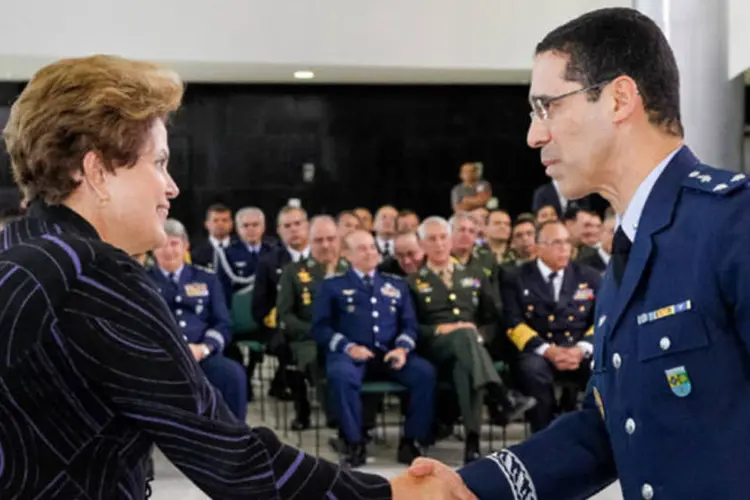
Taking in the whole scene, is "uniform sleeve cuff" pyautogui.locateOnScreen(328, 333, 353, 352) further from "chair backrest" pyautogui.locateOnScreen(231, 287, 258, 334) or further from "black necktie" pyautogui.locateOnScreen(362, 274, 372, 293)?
"chair backrest" pyautogui.locateOnScreen(231, 287, 258, 334)

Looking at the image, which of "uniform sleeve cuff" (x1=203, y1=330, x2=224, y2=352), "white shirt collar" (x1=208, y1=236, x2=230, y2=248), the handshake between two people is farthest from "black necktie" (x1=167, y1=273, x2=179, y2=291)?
A: the handshake between two people

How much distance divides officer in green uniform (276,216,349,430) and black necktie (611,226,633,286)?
4.13m

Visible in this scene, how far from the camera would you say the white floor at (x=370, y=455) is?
481 cm

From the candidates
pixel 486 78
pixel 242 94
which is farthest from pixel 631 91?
pixel 242 94

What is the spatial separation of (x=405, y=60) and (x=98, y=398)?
7229 mm

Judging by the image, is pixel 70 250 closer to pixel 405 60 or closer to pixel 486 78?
pixel 405 60

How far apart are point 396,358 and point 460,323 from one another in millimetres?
469

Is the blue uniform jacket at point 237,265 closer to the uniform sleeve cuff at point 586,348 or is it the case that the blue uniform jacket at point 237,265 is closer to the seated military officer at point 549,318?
the seated military officer at point 549,318

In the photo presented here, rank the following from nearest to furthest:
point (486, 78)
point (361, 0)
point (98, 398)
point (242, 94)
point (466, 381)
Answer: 1. point (98, 398)
2. point (466, 381)
3. point (361, 0)
4. point (486, 78)
5. point (242, 94)

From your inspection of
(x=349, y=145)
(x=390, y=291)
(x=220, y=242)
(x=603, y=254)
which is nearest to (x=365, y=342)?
(x=390, y=291)

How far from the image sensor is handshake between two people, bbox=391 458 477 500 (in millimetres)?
1772

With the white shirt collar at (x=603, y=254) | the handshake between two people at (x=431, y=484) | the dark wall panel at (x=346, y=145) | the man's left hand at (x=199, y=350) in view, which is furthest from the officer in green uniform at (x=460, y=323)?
the dark wall panel at (x=346, y=145)

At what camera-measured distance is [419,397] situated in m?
5.34

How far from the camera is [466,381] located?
17.6 feet
